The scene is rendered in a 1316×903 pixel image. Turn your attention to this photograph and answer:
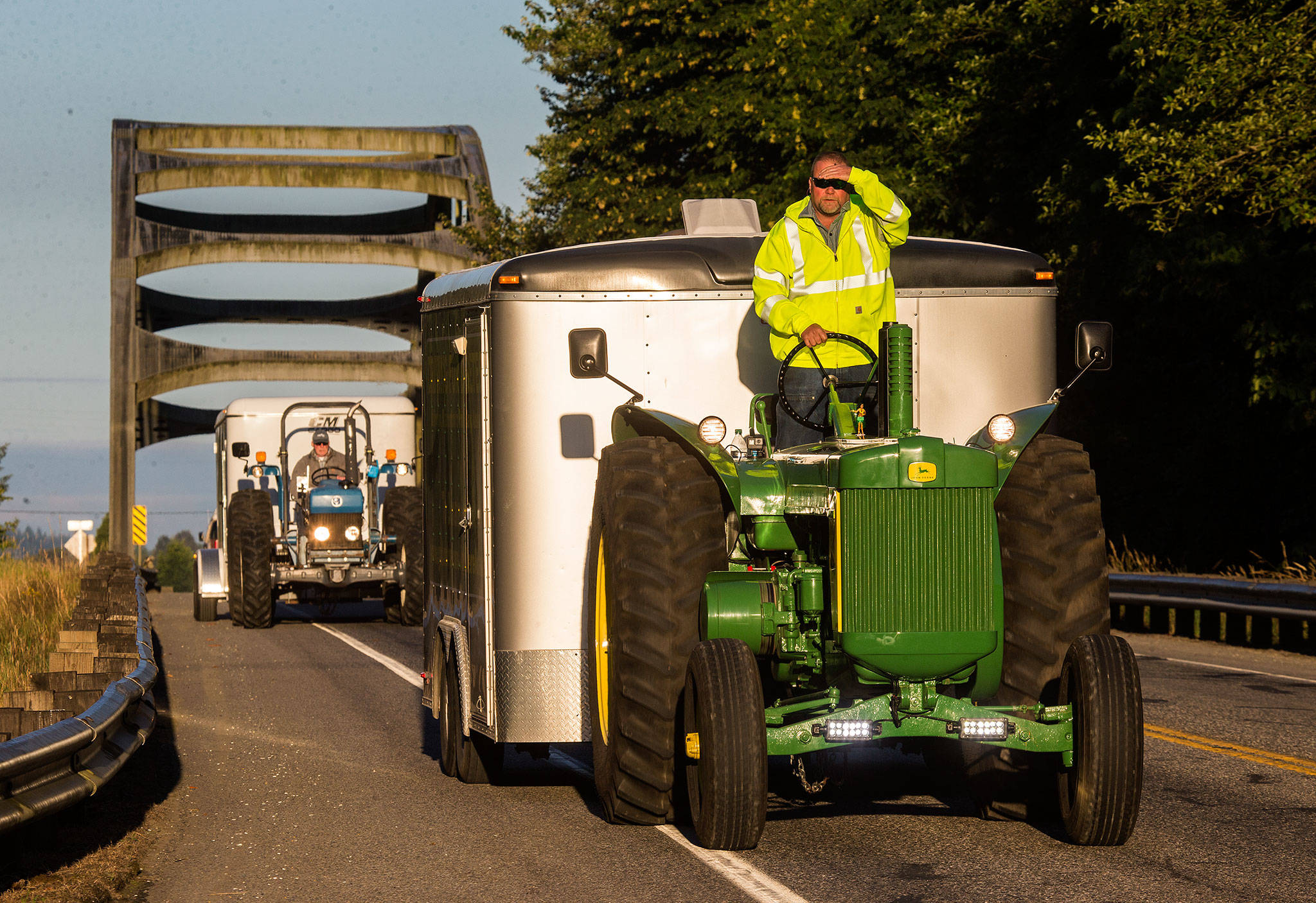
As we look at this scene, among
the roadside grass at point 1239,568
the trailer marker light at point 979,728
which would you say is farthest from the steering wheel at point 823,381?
the roadside grass at point 1239,568

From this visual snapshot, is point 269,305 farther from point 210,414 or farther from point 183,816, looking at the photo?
point 183,816

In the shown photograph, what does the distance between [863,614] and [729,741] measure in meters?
0.75

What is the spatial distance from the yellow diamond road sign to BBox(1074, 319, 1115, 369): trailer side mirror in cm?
6034

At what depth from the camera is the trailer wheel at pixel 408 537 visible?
80.5ft

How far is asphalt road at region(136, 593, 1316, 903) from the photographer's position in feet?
23.9

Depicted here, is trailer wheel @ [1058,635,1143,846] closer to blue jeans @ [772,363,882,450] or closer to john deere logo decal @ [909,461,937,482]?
john deere logo decal @ [909,461,937,482]

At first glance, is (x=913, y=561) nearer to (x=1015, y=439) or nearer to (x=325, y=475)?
(x=1015, y=439)

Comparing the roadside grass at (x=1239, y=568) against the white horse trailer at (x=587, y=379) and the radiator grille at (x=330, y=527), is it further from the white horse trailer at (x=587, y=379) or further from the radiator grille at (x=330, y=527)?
the white horse trailer at (x=587, y=379)

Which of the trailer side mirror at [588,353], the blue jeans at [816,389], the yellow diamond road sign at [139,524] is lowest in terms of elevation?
the yellow diamond road sign at [139,524]

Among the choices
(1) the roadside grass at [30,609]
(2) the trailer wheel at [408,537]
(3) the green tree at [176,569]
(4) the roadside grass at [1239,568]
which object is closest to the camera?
(1) the roadside grass at [30,609]

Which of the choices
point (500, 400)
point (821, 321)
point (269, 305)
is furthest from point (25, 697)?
point (269, 305)

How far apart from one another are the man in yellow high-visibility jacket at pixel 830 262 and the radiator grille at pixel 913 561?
136 centimetres

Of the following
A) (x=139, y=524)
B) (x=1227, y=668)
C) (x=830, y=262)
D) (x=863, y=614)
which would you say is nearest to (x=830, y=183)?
(x=830, y=262)

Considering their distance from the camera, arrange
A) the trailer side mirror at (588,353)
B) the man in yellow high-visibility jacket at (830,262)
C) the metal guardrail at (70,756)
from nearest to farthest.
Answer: the metal guardrail at (70,756) → the trailer side mirror at (588,353) → the man in yellow high-visibility jacket at (830,262)
